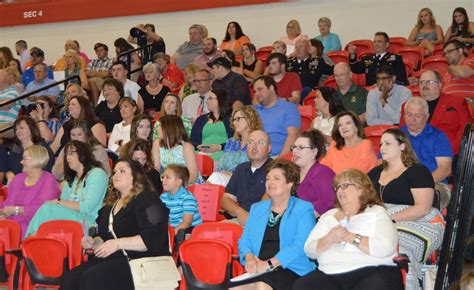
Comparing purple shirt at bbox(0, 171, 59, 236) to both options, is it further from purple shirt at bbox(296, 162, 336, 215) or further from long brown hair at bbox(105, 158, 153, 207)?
purple shirt at bbox(296, 162, 336, 215)

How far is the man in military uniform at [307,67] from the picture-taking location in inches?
383

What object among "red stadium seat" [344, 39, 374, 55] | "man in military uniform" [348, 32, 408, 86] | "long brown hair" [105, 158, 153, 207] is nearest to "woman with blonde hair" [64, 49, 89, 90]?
"red stadium seat" [344, 39, 374, 55]

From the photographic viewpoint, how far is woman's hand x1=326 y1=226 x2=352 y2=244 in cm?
461

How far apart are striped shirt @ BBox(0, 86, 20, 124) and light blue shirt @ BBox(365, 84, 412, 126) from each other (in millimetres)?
4446

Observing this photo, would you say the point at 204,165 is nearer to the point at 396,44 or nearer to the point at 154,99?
the point at 154,99

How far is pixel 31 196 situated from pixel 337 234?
281 cm

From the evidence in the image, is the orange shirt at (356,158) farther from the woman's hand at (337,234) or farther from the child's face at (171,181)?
the woman's hand at (337,234)

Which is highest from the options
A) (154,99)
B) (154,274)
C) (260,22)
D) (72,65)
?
(260,22)

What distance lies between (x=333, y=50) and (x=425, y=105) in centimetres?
502

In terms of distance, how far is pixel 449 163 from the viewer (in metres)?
6.13

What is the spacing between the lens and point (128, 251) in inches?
209

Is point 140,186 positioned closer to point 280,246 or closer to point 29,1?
point 280,246

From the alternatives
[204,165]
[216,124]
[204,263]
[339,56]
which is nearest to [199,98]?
[216,124]

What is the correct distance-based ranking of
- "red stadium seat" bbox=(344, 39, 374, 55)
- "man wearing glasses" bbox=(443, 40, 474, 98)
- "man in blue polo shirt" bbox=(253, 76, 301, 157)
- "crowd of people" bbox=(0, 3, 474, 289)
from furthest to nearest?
"red stadium seat" bbox=(344, 39, 374, 55) → "man wearing glasses" bbox=(443, 40, 474, 98) → "man in blue polo shirt" bbox=(253, 76, 301, 157) → "crowd of people" bbox=(0, 3, 474, 289)
